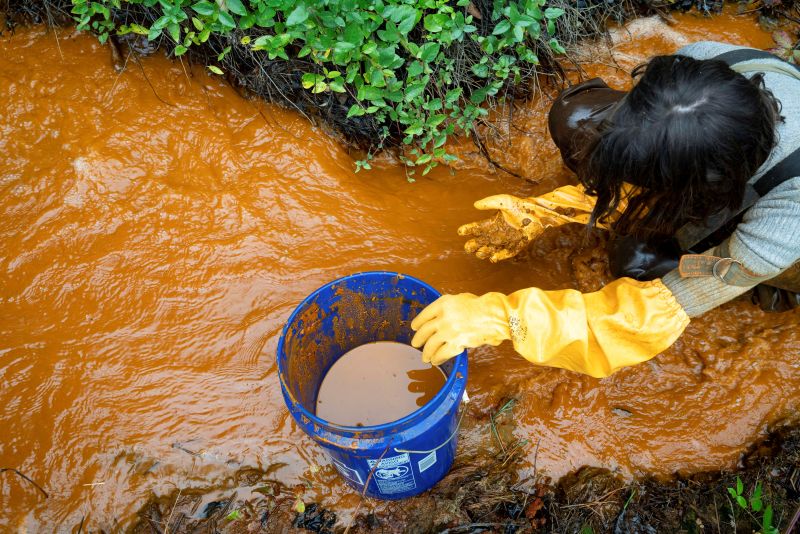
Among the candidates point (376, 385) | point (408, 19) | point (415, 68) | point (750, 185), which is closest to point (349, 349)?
point (376, 385)

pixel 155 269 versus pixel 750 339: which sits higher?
pixel 155 269

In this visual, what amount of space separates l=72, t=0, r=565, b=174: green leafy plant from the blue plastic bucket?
73 cm

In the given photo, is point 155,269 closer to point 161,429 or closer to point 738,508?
point 161,429

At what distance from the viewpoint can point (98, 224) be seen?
2.22 meters

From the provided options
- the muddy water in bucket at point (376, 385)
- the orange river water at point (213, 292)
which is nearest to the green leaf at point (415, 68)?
the orange river water at point (213, 292)

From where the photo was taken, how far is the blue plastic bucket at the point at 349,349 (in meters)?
1.38

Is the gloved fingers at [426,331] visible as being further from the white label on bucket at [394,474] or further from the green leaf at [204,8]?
the green leaf at [204,8]

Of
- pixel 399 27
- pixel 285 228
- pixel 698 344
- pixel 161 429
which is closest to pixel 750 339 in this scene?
Result: pixel 698 344

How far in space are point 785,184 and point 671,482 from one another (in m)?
1.18

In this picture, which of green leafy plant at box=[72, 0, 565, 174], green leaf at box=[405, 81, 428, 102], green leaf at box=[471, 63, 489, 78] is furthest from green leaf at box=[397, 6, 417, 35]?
green leaf at box=[471, 63, 489, 78]

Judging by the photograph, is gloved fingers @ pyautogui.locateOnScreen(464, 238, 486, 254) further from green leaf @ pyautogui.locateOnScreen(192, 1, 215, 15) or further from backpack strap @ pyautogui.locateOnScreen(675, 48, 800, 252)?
green leaf @ pyautogui.locateOnScreen(192, 1, 215, 15)

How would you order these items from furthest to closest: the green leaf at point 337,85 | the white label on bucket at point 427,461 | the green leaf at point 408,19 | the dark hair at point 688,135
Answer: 1. the green leaf at point 337,85
2. the green leaf at point 408,19
3. the white label on bucket at point 427,461
4. the dark hair at point 688,135

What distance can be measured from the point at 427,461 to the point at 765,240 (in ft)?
3.81

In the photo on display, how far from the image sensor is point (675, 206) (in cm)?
137
